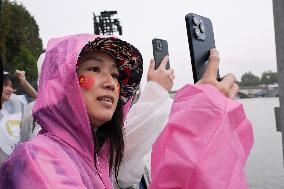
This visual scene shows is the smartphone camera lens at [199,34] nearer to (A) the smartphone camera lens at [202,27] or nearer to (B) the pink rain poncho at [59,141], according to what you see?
(A) the smartphone camera lens at [202,27]

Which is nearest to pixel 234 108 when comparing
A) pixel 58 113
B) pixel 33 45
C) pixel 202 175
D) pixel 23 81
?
pixel 202 175

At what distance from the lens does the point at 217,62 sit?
54.3 inches

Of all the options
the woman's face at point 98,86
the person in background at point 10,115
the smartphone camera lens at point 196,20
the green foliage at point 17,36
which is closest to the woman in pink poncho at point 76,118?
the woman's face at point 98,86

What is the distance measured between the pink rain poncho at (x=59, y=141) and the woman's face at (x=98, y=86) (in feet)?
0.49

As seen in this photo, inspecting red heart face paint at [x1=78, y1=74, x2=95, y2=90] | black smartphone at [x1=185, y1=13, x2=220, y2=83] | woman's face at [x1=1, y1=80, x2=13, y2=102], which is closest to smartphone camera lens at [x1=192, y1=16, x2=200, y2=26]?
black smartphone at [x1=185, y1=13, x2=220, y2=83]

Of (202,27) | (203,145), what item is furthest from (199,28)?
(203,145)

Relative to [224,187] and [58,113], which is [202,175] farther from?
[58,113]

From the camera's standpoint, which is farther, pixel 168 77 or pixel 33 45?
pixel 33 45

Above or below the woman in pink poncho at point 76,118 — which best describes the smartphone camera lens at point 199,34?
above

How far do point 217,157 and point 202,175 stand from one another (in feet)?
0.23

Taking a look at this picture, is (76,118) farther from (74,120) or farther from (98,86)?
(98,86)

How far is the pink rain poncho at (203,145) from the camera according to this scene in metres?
1.20

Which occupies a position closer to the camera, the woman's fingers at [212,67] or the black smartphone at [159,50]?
the woman's fingers at [212,67]

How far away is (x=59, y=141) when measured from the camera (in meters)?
1.52
